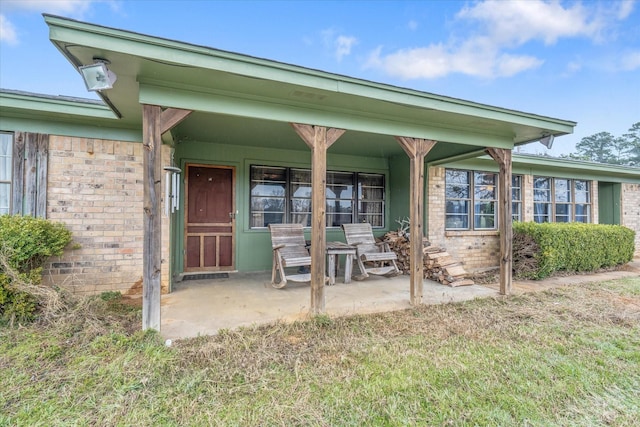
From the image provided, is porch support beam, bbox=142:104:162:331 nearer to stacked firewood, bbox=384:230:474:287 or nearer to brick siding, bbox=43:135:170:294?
brick siding, bbox=43:135:170:294

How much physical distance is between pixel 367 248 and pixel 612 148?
3911 cm

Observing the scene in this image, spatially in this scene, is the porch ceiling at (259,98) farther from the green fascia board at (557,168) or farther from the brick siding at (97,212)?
the green fascia board at (557,168)

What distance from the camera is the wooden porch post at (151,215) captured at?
278 cm

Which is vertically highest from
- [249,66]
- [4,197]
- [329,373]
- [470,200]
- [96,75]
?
[249,66]

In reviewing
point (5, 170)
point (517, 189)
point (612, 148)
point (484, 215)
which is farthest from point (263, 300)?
point (612, 148)

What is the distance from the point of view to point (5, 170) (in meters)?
3.87

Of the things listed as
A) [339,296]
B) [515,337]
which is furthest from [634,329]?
[339,296]

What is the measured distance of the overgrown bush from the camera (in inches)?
120

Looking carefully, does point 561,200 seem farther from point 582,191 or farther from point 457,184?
point 457,184

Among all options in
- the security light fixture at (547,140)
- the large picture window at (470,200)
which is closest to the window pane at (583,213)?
the large picture window at (470,200)

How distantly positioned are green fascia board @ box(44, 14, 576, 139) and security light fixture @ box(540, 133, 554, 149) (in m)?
0.75

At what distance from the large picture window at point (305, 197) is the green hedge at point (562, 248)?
2836mm

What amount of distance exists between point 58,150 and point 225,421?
163 inches

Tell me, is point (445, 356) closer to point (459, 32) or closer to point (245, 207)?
point (245, 207)
